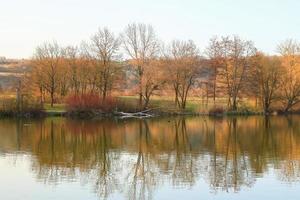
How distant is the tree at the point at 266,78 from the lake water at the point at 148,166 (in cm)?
3047

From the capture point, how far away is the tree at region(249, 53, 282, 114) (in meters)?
65.9

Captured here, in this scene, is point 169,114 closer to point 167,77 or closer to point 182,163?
point 167,77

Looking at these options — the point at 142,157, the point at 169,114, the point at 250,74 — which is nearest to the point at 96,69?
the point at 169,114

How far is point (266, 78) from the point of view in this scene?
66.1 m

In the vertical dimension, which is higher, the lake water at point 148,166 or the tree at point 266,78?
the tree at point 266,78

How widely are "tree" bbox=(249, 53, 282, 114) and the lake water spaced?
3047cm

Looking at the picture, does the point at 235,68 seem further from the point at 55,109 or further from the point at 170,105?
the point at 55,109

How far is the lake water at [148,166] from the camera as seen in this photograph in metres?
16.7

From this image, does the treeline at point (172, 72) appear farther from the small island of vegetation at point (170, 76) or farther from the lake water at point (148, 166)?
the lake water at point (148, 166)

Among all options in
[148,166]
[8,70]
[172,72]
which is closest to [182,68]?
[172,72]

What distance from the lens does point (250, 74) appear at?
66.8 m

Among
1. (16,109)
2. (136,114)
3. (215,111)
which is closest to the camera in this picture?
(16,109)

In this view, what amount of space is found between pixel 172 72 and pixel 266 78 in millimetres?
12213

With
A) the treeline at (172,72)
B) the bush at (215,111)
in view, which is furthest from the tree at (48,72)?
the bush at (215,111)
